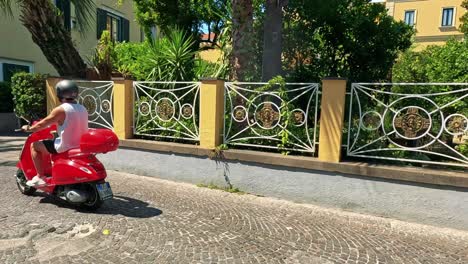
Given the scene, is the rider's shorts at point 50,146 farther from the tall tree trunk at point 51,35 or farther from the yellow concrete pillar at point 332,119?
the tall tree trunk at point 51,35

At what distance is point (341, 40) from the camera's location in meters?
7.54

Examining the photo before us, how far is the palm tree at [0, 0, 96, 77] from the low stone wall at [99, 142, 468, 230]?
3.60 metres

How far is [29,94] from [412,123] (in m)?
8.29

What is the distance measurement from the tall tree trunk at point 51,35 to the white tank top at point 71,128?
505 centimetres

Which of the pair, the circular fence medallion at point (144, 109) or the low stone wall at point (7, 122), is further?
the low stone wall at point (7, 122)

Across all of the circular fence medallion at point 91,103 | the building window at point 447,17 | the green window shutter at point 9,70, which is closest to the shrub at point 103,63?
the circular fence medallion at point 91,103

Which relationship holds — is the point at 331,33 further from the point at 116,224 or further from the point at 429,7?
the point at 429,7

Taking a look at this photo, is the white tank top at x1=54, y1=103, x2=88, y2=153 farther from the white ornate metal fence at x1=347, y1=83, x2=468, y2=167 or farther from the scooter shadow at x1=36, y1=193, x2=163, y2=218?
the white ornate metal fence at x1=347, y1=83, x2=468, y2=167

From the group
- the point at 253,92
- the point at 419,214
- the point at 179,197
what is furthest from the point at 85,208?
the point at 419,214

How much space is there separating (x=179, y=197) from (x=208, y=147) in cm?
93

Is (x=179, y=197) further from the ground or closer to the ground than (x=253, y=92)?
closer to the ground

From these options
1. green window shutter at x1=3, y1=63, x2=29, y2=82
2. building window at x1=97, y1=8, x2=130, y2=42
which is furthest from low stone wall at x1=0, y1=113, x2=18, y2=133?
building window at x1=97, y1=8, x2=130, y2=42

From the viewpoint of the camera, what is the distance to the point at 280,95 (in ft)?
18.1

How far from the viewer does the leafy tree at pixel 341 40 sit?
7.38 m
